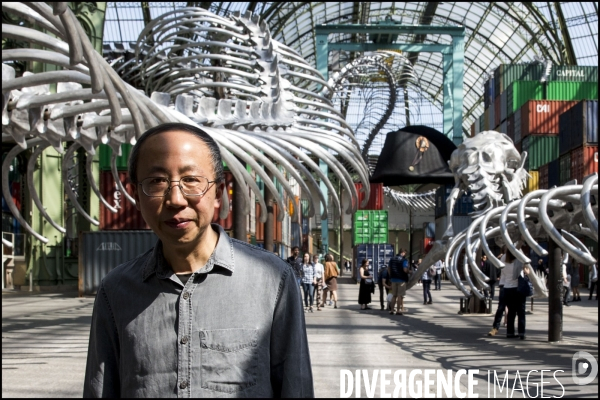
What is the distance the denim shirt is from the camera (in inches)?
84.7

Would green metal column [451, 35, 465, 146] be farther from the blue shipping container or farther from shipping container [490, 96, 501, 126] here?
shipping container [490, 96, 501, 126]

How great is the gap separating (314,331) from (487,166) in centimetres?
486

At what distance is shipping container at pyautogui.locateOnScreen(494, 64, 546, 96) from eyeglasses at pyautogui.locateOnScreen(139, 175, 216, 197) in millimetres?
44742

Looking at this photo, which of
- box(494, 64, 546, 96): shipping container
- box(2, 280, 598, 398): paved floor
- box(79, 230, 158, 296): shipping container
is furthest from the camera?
box(494, 64, 546, 96): shipping container

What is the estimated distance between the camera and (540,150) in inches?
1602

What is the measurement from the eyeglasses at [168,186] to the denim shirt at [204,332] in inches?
7.1

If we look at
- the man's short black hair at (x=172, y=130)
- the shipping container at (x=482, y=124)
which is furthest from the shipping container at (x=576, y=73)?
the man's short black hair at (x=172, y=130)

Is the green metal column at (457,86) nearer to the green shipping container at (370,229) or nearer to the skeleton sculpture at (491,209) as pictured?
the green shipping container at (370,229)

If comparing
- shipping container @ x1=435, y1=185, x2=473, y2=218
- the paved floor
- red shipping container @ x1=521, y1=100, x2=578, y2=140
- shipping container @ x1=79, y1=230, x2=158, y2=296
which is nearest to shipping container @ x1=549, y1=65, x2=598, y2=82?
red shipping container @ x1=521, y1=100, x2=578, y2=140

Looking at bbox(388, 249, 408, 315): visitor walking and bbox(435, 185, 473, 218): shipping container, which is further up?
bbox(435, 185, 473, 218): shipping container

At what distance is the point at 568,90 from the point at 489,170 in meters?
29.5

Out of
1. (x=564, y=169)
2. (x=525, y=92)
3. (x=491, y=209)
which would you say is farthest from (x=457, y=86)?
(x=491, y=209)

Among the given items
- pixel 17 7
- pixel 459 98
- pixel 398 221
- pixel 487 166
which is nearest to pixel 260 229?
pixel 459 98

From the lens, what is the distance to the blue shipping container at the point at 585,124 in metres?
33.1
